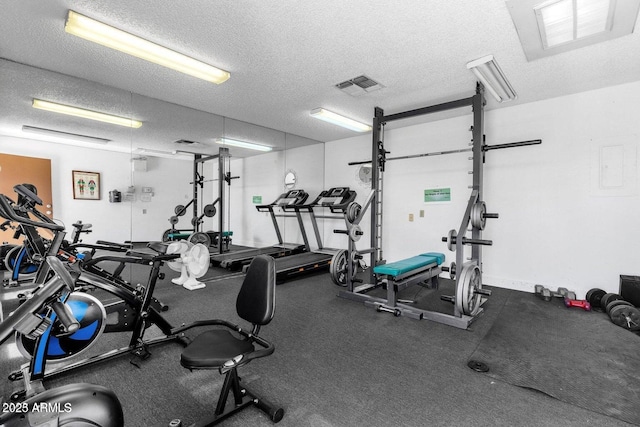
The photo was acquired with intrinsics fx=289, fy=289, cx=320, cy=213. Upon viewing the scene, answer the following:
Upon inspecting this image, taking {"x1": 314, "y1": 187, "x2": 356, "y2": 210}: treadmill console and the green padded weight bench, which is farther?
{"x1": 314, "y1": 187, "x2": 356, "y2": 210}: treadmill console

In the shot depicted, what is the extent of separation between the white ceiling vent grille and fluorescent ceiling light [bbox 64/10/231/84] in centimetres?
143

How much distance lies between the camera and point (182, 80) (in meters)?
3.56

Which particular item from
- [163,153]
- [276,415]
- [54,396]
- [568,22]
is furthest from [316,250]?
[54,396]

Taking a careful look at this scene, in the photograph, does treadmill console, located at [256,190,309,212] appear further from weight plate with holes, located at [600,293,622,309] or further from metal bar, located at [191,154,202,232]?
weight plate with holes, located at [600,293,622,309]

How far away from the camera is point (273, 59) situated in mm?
3047

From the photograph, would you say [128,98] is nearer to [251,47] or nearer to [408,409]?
[251,47]

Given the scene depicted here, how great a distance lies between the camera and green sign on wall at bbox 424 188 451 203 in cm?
500

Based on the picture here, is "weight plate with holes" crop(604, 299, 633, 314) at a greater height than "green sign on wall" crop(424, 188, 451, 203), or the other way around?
"green sign on wall" crop(424, 188, 451, 203)

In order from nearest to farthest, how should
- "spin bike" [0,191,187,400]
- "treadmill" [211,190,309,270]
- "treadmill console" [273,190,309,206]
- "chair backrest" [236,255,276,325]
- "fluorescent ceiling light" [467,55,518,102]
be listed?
"chair backrest" [236,255,276,325]
"spin bike" [0,191,187,400]
"fluorescent ceiling light" [467,55,518,102]
"treadmill" [211,190,309,270]
"treadmill console" [273,190,309,206]

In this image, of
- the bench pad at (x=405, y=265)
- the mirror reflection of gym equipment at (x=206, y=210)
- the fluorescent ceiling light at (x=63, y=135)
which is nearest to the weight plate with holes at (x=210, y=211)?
the mirror reflection of gym equipment at (x=206, y=210)

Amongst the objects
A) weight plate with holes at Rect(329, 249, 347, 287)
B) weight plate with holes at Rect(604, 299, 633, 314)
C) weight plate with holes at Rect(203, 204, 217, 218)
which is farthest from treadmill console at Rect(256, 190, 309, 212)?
weight plate with holes at Rect(604, 299, 633, 314)

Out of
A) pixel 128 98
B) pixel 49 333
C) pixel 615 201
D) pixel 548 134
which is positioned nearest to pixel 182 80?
pixel 128 98

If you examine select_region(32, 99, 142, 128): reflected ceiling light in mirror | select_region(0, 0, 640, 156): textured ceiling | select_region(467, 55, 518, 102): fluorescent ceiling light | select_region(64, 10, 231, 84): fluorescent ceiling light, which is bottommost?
select_region(32, 99, 142, 128): reflected ceiling light in mirror

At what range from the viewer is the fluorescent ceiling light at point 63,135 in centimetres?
353
